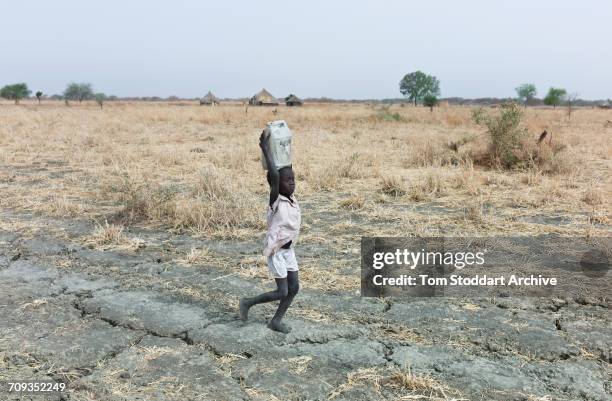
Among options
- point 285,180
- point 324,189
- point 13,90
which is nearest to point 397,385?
point 285,180

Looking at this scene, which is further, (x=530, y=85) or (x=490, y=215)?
(x=530, y=85)

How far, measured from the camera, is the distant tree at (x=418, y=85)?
3319 inches

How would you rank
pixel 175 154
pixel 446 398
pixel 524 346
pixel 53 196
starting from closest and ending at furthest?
pixel 446 398 → pixel 524 346 → pixel 53 196 → pixel 175 154

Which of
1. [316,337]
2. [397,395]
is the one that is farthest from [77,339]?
[397,395]

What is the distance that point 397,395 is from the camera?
2.65 meters

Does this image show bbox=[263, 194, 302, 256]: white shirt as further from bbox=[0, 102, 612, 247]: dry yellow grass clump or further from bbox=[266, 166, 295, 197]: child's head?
bbox=[0, 102, 612, 247]: dry yellow grass clump

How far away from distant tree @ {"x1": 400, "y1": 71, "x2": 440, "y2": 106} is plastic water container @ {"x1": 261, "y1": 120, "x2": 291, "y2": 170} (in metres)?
83.4

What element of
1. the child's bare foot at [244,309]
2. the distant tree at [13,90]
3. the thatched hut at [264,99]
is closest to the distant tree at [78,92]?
the distant tree at [13,90]

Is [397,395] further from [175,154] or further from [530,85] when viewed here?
[530,85]

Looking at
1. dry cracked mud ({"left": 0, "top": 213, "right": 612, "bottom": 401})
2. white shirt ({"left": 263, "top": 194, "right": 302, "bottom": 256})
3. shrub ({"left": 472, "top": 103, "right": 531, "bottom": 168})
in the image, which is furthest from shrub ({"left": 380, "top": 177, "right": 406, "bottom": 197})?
white shirt ({"left": 263, "top": 194, "right": 302, "bottom": 256})

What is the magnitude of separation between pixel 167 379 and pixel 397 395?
122 cm

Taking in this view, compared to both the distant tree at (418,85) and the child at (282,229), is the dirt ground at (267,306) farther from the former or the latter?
the distant tree at (418,85)

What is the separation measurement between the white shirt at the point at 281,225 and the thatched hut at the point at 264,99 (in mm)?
51375

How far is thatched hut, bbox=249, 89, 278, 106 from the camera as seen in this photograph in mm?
53656
